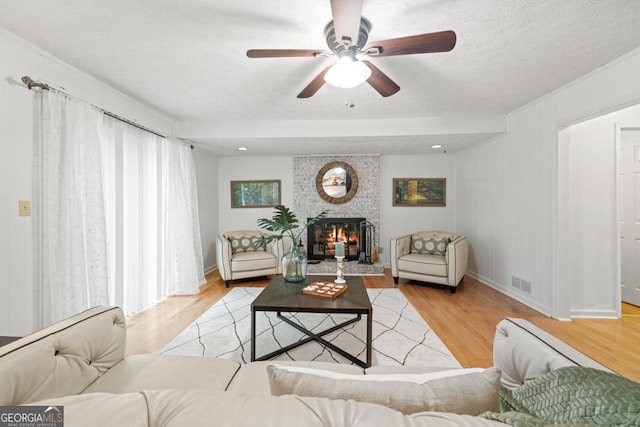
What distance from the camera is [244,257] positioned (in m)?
3.99

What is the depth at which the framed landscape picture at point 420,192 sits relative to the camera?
5.02m

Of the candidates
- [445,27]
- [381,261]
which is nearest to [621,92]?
[445,27]

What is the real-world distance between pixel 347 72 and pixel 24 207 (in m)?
2.54

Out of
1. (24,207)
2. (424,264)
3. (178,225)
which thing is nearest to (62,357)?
(24,207)

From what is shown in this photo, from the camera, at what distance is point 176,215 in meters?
3.59

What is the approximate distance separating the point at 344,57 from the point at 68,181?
239cm

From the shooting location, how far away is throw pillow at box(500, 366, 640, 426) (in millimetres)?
561

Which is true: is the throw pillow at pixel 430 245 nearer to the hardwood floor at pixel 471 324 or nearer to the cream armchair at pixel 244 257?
the hardwood floor at pixel 471 324

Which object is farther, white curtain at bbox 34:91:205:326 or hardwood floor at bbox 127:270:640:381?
hardwood floor at bbox 127:270:640:381

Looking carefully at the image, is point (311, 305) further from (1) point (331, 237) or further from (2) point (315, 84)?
(1) point (331, 237)

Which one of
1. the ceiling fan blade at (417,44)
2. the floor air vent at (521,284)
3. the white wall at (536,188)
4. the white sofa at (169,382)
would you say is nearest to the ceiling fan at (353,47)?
the ceiling fan blade at (417,44)

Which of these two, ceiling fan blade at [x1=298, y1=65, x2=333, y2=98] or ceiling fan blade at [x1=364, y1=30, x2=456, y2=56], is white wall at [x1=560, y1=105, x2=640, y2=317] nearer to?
ceiling fan blade at [x1=364, y1=30, x2=456, y2=56]

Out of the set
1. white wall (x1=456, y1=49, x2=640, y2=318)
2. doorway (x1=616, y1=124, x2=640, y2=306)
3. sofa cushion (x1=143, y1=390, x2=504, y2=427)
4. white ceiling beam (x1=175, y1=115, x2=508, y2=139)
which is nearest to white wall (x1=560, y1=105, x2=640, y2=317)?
white wall (x1=456, y1=49, x2=640, y2=318)

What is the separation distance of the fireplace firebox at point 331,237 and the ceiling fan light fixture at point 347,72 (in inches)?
135
